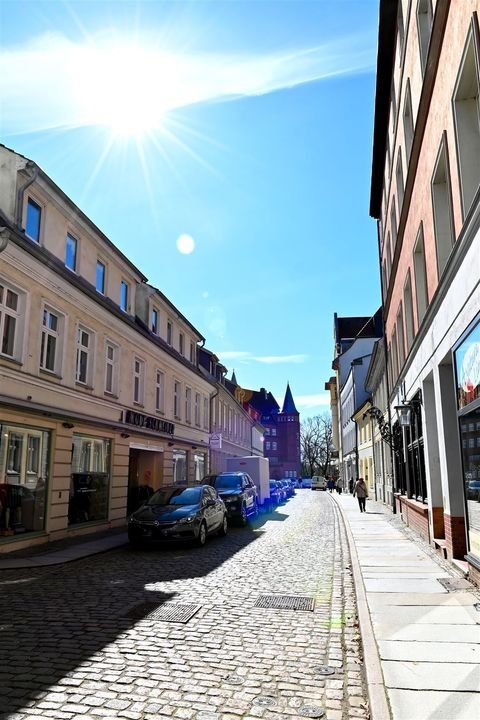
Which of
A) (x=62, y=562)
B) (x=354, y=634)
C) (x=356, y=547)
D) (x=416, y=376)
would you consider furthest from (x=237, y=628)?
(x=416, y=376)

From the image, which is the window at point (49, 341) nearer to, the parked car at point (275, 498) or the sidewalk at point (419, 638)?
the sidewalk at point (419, 638)

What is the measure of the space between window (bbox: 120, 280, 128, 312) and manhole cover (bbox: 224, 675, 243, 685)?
629 inches

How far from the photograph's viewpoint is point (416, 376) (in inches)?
524

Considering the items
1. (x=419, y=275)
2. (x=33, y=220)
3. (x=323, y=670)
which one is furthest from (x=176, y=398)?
(x=323, y=670)

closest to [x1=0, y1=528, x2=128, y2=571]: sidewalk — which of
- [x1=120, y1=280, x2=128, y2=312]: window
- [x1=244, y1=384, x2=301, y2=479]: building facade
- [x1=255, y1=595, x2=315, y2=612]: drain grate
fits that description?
[x1=255, y1=595, x2=315, y2=612]: drain grate

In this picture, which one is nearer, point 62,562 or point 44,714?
point 44,714

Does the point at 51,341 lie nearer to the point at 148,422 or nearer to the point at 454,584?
the point at 148,422

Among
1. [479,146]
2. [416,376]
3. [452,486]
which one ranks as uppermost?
[479,146]

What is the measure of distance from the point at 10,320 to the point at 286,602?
8973 mm

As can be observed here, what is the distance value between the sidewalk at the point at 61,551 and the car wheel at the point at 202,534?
81.5 inches

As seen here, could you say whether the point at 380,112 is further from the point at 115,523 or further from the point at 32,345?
the point at 115,523

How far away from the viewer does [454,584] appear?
819cm

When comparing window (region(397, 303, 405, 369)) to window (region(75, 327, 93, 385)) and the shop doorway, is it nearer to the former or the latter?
window (region(75, 327, 93, 385))

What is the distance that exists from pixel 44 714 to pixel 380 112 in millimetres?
21080
